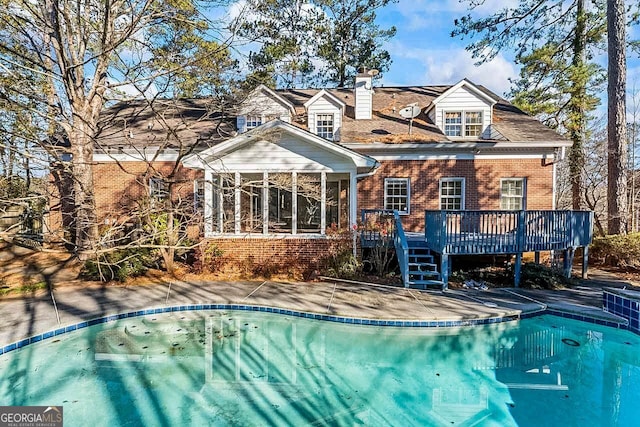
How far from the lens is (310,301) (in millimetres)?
7711

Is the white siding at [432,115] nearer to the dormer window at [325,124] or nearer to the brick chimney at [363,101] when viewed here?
the brick chimney at [363,101]

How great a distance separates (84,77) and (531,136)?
15.6m

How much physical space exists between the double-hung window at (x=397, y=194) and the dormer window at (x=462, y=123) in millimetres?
2971

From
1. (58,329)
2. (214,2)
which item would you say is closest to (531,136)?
(214,2)

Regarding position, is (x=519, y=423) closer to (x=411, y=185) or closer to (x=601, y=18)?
(x=411, y=185)

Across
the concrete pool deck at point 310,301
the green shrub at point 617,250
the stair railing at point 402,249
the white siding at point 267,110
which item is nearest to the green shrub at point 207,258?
the concrete pool deck at point 310,301

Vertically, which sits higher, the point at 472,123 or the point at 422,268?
the point at 472,123

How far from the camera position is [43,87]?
9.75 m

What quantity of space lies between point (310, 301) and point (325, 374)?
2.58 m

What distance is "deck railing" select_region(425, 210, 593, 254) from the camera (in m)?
8.91

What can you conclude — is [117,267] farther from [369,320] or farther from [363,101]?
[363,101]

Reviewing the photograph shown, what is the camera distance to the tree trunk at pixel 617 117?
11984 millimetres

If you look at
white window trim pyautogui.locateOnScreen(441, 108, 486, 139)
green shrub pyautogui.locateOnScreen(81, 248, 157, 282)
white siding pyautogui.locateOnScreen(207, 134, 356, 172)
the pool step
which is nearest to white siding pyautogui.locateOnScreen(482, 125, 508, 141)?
white window trim pyautogui.locateOnScreen(441, 108, 486, 139)

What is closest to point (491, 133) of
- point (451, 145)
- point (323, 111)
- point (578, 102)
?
point (451, 145)
